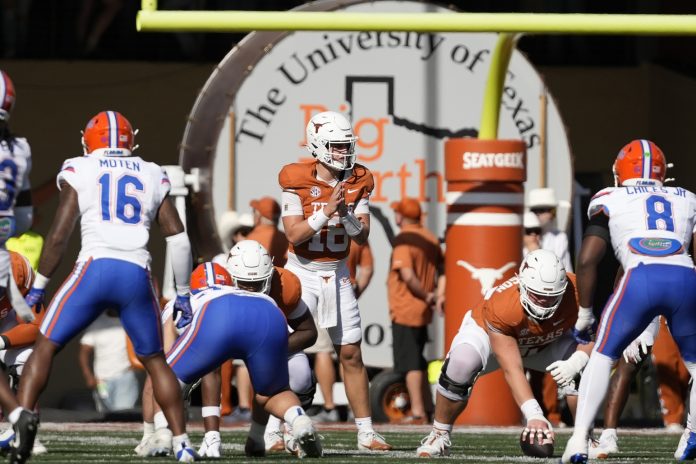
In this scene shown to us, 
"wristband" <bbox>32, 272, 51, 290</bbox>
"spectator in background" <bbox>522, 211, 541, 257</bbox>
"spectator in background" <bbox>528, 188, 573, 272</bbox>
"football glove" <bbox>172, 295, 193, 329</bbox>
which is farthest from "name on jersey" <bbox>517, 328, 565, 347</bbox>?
"spectator in background" <bbox>522, 211, 541, 257</bbox>

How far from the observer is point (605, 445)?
10.1 m

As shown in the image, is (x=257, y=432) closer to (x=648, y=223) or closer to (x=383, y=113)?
(x=648, y=223)

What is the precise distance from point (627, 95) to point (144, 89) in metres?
4.06

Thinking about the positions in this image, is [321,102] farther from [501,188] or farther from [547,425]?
[547,425]

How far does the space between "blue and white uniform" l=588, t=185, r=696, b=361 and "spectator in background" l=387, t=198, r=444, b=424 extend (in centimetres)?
399

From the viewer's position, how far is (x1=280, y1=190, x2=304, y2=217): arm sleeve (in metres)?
10.4

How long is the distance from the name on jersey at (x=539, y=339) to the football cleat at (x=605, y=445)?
0.57 m

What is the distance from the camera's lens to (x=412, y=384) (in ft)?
43.5

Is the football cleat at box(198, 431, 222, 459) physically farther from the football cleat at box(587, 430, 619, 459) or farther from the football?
the football cleat at box(587, 430, 619, 459)

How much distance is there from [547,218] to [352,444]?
3.43 meters

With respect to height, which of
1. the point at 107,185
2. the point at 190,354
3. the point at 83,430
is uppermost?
the point at 107,185

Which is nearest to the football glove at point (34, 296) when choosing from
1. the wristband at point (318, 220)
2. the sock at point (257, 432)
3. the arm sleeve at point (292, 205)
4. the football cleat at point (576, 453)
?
the sock at point (257, 432)

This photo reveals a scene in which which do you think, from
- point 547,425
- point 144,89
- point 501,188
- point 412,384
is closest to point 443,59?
point 501,188

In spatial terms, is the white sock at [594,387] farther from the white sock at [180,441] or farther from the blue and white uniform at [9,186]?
the blue and white uniform at [9,186]
